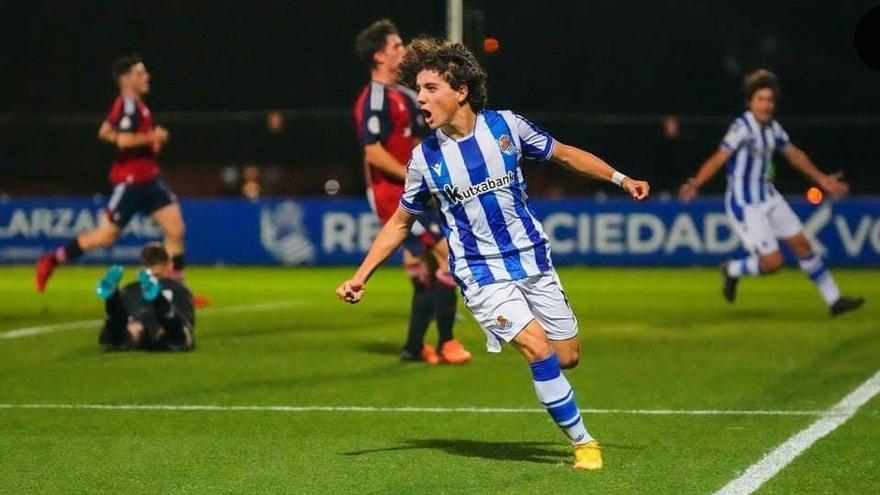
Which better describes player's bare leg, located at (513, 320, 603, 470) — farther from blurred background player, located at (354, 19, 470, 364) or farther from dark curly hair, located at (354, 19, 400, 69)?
dark curly hair, located at (354, 19, 400, 69)

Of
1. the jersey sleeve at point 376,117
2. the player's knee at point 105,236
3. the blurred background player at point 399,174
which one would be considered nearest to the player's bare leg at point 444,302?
the blurred background player at point 399,174

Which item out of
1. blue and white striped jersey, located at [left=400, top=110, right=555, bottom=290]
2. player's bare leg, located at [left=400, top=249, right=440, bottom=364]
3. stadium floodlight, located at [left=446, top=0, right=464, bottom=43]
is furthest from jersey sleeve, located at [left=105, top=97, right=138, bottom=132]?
blue and white striped jersey, located at [left=400, top=110, right=555, bottom=290]

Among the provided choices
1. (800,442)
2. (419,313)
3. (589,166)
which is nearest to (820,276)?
(419,313)

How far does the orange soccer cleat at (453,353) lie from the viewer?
12.7m

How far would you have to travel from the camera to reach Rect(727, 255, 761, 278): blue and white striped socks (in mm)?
16422

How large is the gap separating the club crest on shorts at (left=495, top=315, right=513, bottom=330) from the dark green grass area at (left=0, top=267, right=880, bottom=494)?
2.23 feet

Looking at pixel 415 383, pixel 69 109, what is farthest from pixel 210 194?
pixel 415 383

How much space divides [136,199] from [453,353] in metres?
4.87

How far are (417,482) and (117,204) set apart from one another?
9141 mm

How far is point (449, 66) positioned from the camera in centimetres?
823

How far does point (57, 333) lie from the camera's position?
1515 cm

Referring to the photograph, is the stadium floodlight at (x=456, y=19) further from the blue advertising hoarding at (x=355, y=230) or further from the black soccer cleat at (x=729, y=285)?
the blue advertising hoarding at (x=355, y=230)

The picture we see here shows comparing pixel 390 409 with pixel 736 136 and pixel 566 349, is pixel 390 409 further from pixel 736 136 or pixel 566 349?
pixel 736 136

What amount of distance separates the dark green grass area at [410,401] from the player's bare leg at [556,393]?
0.37 ft
